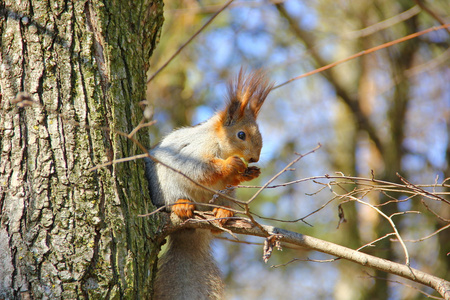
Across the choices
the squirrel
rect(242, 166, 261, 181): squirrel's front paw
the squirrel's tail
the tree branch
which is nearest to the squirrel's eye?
the squirrel

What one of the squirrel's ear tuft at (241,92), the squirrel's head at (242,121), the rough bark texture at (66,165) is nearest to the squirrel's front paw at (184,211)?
the rough bark texture at (66,165)

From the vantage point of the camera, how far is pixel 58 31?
1.63m

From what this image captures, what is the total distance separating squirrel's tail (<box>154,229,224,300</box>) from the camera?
206 cm

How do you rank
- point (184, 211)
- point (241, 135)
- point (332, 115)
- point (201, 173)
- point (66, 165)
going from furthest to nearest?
1. point (332, 115)
2. point (241, 135)
3. point (201, 173)
4. point (184, 211)
5. point (66, 165)

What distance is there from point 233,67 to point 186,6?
3.33 feet

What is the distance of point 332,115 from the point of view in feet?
22.9

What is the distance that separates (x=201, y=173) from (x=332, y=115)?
5.24 metres

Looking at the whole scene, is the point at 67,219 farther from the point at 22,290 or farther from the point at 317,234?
the point at 317,234

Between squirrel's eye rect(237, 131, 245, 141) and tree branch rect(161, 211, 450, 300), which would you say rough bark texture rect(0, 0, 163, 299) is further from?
squirrel's eye rect(237, 131, 245, 141)

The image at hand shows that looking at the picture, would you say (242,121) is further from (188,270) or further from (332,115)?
(332,115)

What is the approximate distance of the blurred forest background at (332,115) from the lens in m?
4.08

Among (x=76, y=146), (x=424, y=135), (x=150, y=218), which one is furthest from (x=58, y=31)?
(x=424, y=135)

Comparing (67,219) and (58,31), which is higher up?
(58,31)

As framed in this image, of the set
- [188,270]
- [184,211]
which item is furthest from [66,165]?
[188,270]
